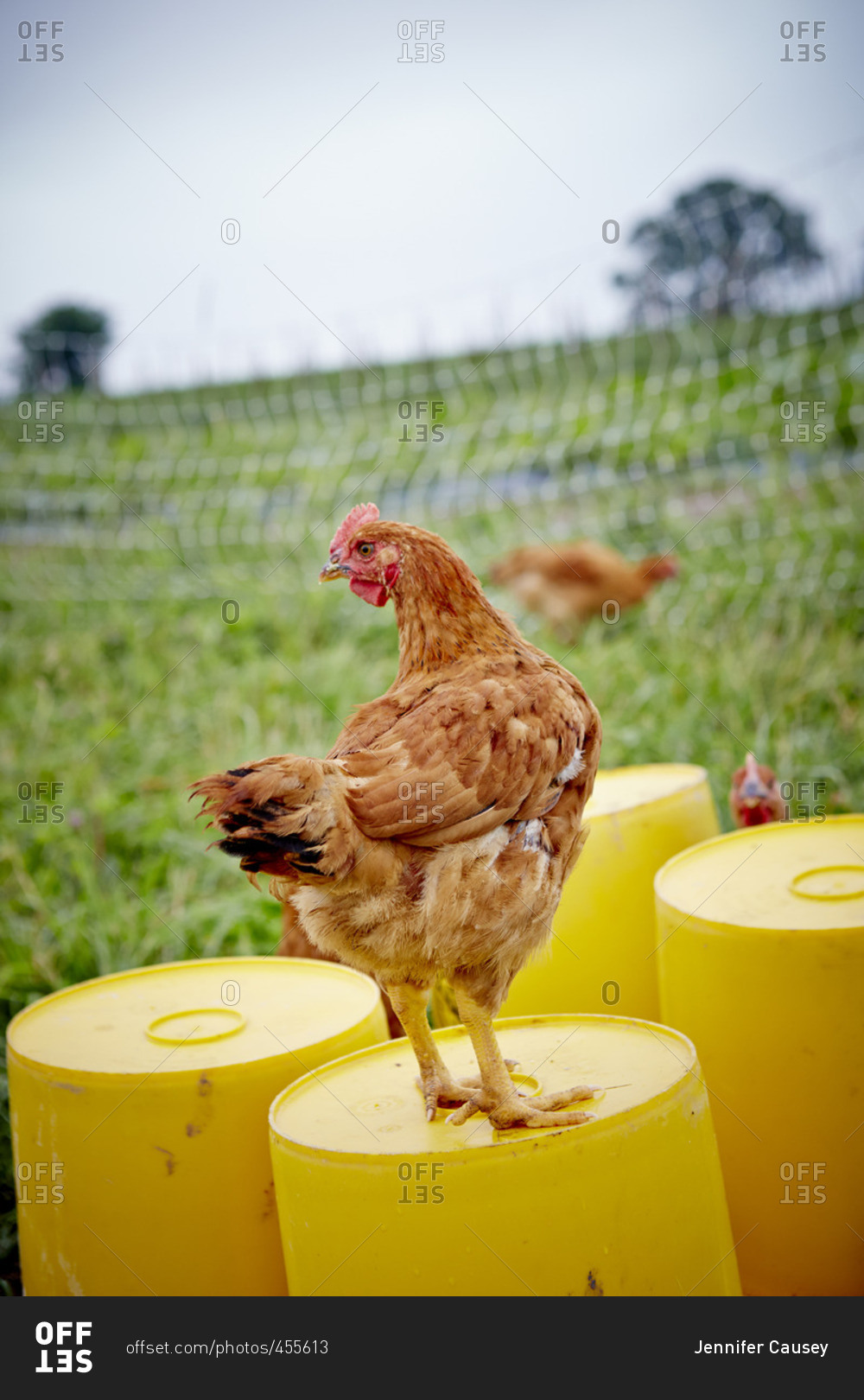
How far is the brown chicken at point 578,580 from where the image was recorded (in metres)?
5.24

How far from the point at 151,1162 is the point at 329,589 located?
4.22m

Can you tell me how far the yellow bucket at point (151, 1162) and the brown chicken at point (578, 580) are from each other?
11.8ft

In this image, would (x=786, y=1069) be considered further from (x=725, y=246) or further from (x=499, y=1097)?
(x=725, y=246)

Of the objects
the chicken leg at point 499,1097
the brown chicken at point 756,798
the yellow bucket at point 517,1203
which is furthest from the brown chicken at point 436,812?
the brown chicken at point 756,798

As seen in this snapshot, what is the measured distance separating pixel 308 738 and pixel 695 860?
2278 millimetres

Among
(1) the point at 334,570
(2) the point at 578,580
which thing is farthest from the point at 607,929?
(2) the point at 578,580

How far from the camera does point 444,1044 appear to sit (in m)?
2.09

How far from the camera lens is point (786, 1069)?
1.84 metres

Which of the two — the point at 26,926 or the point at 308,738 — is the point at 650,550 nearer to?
the point at 308,738

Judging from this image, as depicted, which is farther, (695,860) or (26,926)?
(26,926)

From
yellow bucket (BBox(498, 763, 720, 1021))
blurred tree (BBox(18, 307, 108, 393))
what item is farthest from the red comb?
blurred tree (BBox(18, 307, 108, 393))

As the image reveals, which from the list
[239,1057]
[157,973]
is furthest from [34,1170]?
[157,973]
